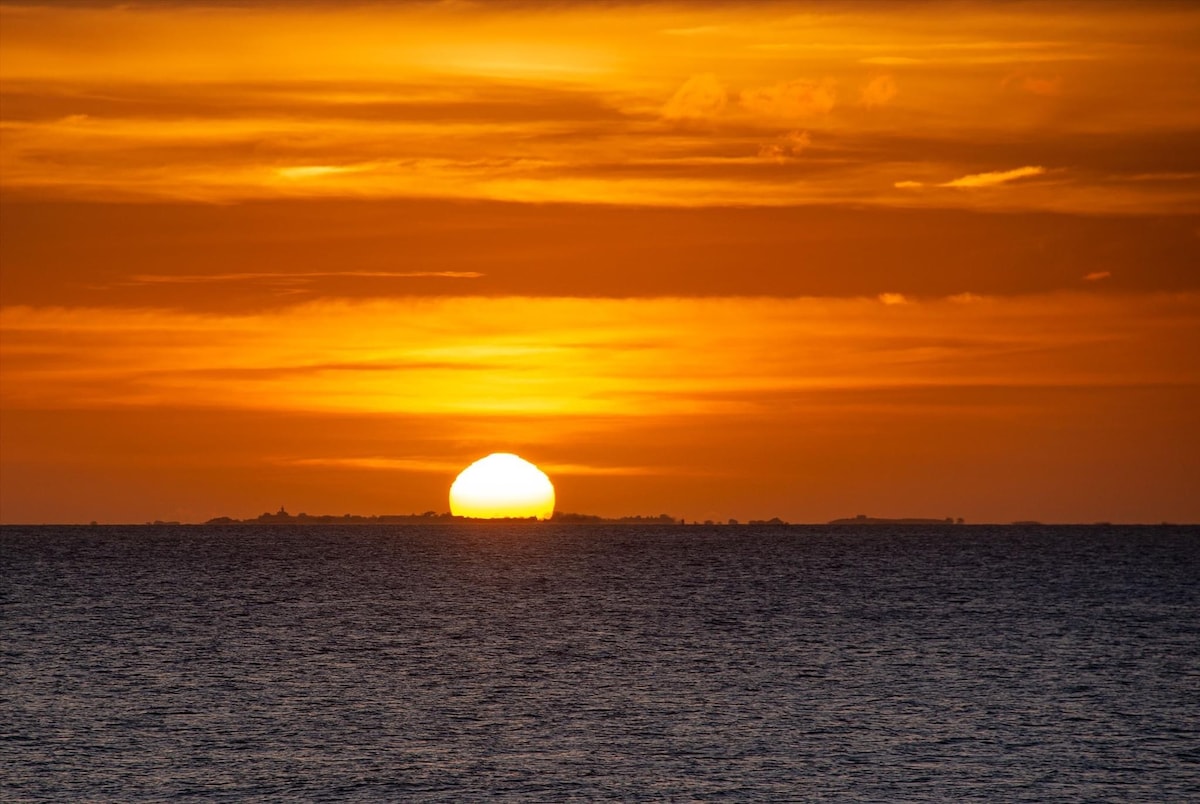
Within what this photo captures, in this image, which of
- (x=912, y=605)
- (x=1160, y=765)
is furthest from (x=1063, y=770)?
(x=912, y=605)

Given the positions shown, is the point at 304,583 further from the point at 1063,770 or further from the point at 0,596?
the point at 1063,770

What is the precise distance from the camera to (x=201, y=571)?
19388 cm

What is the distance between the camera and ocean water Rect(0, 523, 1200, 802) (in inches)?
1925

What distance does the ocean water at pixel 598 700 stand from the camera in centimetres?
4891

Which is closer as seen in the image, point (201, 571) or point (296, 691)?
point (296, 691)

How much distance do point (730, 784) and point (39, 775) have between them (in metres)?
22.1

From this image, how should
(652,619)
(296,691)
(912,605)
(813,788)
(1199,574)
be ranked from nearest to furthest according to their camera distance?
(813,788)
(296,691)
(652,619)
(912,605)
(1199,574)

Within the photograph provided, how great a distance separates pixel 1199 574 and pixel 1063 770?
500ft

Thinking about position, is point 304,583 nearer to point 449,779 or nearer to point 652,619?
point 652,619

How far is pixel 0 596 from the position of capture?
138 m

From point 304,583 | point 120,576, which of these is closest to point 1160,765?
point 304,583

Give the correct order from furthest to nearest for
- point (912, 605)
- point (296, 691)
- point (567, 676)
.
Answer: point (912, 605)
point (567, 676)
point (296, 691)

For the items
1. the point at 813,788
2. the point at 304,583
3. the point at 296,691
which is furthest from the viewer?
the point at 304,583

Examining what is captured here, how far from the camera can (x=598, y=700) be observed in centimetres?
6750
